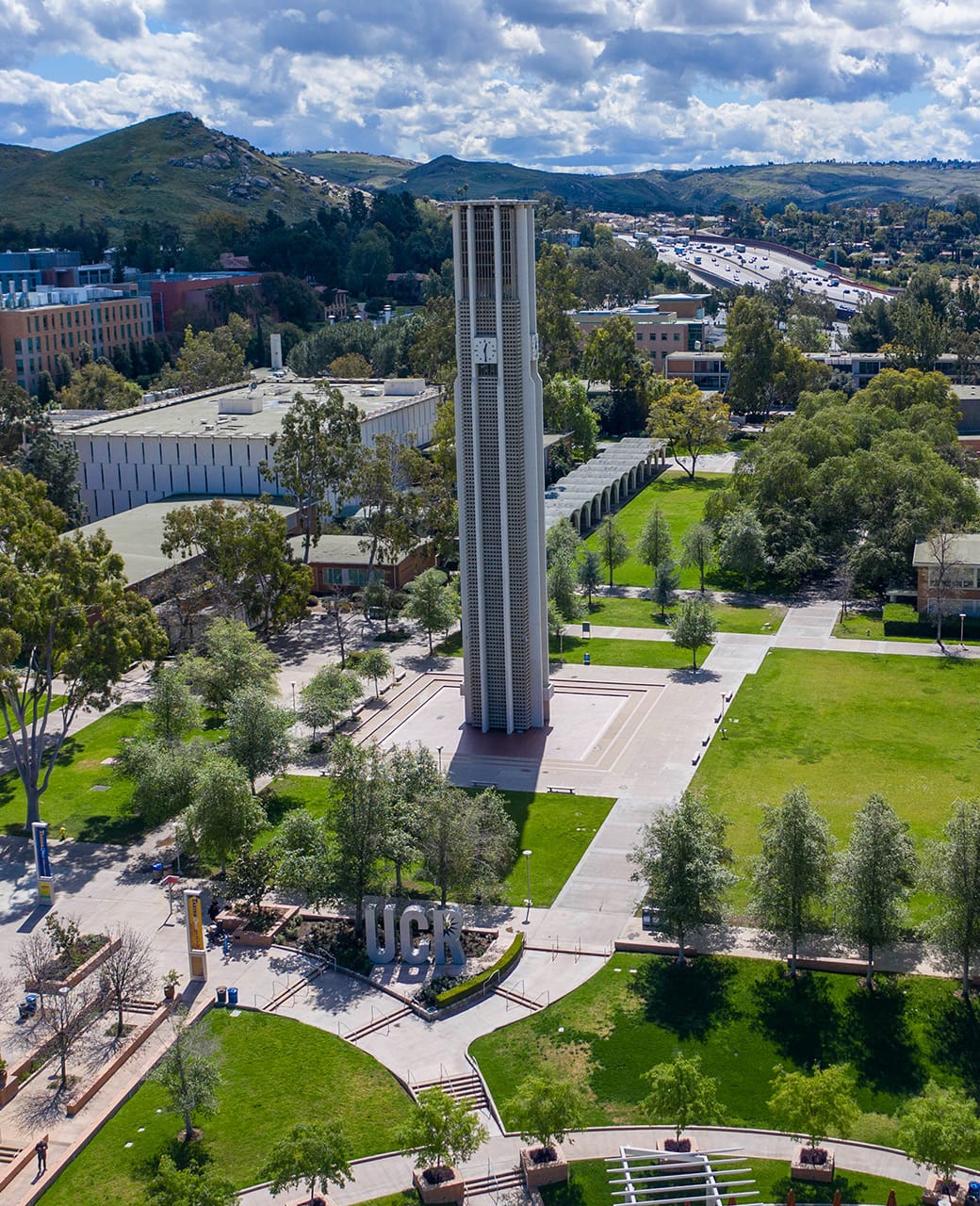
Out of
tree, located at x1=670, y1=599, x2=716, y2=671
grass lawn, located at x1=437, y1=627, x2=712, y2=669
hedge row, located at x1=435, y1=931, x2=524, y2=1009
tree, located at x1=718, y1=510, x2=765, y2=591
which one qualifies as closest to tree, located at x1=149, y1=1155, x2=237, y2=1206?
hedge row, located at x1=435, y1=931, x2=524, y2=1009

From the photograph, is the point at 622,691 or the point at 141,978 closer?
the point at 141,978

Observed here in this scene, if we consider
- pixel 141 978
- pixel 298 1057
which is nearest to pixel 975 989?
pixel 298 1057

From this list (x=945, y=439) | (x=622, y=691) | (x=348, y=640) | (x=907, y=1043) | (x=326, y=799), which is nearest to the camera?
(x=907, y=1043)

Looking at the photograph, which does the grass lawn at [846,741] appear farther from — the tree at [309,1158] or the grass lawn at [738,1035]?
the tree at [309,1158]

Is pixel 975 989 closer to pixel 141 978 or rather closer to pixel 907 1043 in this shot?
pixel 907 1043

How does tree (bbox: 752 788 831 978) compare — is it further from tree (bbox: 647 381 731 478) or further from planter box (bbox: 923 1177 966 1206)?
tree (bbox: 647 381 731 478)

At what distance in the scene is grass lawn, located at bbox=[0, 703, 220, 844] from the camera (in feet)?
171

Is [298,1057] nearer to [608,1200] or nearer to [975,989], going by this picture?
[608,1200]

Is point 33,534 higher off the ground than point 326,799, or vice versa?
point 33,534

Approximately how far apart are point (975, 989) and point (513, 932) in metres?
13.7

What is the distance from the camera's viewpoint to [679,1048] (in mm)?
37250

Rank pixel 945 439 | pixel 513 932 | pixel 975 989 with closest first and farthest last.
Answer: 1. pixel 975 989
2. pixel 513 932
3. pixel 945 439

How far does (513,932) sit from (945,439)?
64.6 meters

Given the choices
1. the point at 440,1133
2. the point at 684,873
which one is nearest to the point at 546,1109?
the point at 440,1133
